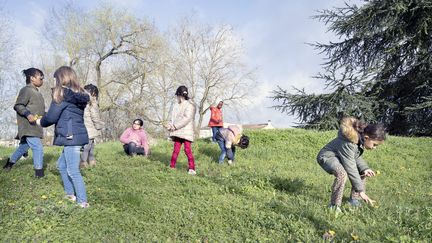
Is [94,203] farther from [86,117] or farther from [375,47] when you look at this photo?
[375,47]

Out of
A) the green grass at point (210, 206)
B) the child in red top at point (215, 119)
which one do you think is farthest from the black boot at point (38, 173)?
the child in red top at point (215, 119)

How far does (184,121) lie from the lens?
7.61m

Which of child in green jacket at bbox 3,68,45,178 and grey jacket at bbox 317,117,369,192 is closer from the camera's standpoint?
grey jacket at bbox 317,117,369,192

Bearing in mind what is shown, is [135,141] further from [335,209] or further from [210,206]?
[335,209]

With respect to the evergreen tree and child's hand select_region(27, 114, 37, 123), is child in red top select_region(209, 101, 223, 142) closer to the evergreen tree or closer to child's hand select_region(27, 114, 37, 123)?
the evergreen tree

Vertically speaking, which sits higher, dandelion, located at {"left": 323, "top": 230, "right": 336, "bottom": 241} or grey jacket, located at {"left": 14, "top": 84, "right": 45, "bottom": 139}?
grey jacket, located at {"left": 14, "top": 84, "right": 45, "bottom": 139}

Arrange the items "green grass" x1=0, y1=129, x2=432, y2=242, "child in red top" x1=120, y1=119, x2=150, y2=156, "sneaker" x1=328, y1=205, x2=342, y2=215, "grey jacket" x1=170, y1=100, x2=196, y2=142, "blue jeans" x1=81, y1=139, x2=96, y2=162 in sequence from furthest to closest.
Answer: "child in red top" x1=120, y1=119, x2=150, y2=156 → "blue jeans" x1=81, y1=139, x2=96, y2=162 → "grey jacket" x1=170, y1=100, x2=196, y2=142 → "sneaker" x1=328, y1=205, x2=342, y2=215 → "green grass" x1=0, y1=129, x2=432, y2=242

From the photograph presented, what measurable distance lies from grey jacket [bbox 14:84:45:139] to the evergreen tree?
1087 centimetres

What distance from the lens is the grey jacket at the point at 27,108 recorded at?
6328mm

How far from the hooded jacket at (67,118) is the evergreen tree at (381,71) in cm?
1127

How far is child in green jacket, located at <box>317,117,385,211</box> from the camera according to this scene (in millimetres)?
4926

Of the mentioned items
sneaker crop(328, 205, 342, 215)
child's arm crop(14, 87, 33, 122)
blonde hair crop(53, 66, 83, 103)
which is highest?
blonde hair crop(53, 66, 83, 103)

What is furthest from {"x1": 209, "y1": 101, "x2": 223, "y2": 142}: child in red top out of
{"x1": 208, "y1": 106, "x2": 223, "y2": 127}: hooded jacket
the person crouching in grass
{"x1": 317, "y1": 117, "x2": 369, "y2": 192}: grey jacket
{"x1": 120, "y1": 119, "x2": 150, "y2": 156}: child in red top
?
{"x1": 317, "y1": 117, "x2": 369, "y2": 192}: grey jacket

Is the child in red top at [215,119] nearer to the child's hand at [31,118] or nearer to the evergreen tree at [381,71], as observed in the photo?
the evergreen tree at [381,71]
